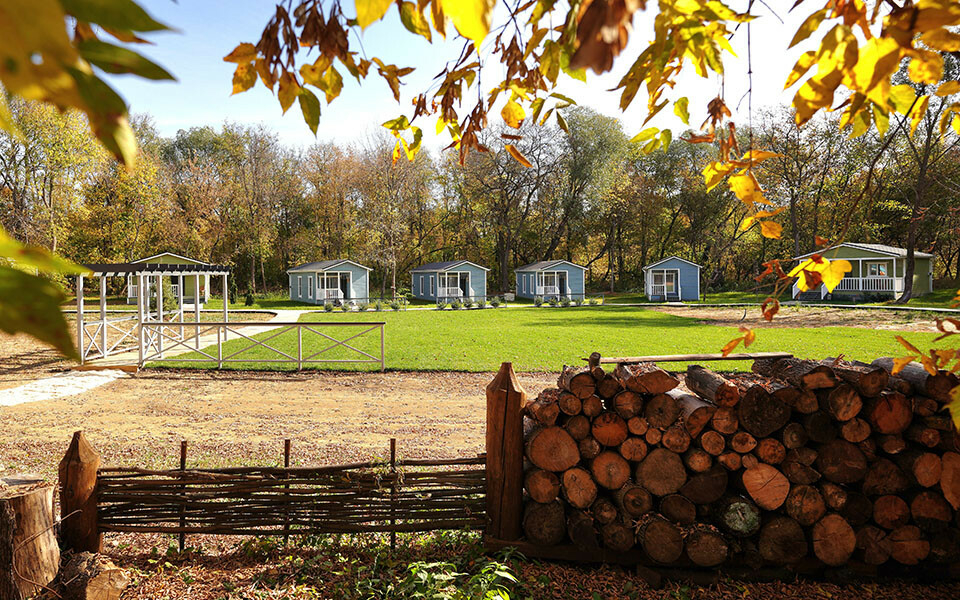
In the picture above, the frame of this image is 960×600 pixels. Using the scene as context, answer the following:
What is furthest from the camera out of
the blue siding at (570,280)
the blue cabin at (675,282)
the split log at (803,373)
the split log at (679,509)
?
the blue siding at (570,280)

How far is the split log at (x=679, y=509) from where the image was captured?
330cm

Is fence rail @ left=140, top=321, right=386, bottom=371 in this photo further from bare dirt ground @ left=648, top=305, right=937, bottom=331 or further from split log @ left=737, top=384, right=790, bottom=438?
bare dirt ground @ left=648, top=305, right=937, bottom=331

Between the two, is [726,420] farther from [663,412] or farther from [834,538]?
[834,538]

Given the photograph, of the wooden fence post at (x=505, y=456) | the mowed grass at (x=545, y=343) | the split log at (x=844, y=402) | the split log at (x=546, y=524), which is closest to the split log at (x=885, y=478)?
the split log at (x=844, y=402)

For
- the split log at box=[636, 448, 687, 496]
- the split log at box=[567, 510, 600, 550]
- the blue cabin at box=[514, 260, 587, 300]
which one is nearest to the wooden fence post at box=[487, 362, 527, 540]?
the split log at box=[567, 510, 600, 550]

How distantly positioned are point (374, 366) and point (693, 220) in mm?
36796

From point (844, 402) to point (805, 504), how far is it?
2.01ft

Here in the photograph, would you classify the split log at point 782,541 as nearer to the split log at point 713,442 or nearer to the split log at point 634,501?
the split log at point 713,442

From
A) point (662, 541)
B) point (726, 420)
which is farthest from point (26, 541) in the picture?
point (726, 420)

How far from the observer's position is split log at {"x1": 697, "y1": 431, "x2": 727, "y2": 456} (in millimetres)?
3271

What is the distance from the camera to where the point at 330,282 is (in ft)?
116

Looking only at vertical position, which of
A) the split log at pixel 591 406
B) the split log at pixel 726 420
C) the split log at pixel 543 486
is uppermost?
the split log at pixel 591 406

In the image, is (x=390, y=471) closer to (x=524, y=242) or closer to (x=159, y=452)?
(x=159, y=452)

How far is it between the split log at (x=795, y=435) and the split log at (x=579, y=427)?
1.09 metres
